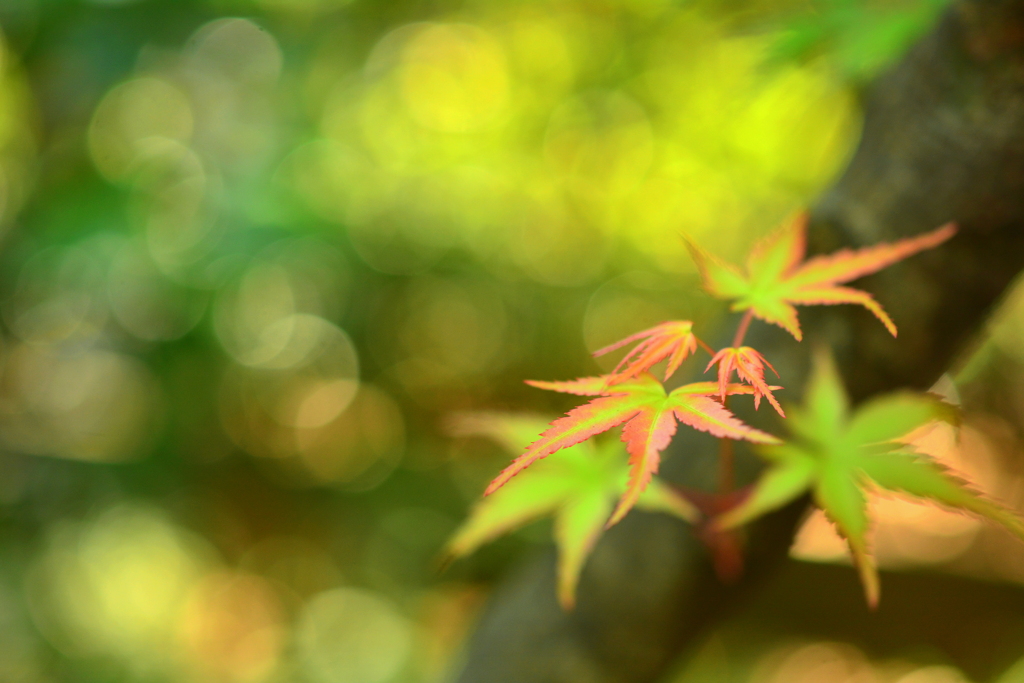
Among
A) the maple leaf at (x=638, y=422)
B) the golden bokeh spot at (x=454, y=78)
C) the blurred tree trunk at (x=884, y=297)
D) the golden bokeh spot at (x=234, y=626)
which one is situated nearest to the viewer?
the maple leaf at (x=638, y=422)

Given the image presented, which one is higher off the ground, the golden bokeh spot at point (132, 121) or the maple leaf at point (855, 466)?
the maple leaf at point (855, 466)

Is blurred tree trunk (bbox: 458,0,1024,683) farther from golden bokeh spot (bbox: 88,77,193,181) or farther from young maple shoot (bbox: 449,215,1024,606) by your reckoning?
golden bokeh spot (bbox: 88,77,193,181)

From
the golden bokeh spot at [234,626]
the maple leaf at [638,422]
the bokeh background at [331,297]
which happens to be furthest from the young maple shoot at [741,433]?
the golden bokeh spot at [234,626]

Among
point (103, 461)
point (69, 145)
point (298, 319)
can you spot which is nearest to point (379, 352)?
point (298, 319)

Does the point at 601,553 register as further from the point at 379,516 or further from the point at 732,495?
the point at 379,516

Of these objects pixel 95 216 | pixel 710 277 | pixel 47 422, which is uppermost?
pixel 710 277

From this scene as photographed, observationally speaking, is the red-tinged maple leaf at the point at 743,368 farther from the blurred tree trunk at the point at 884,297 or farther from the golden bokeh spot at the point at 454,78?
the golden bokeh spot at the point at 454,78
